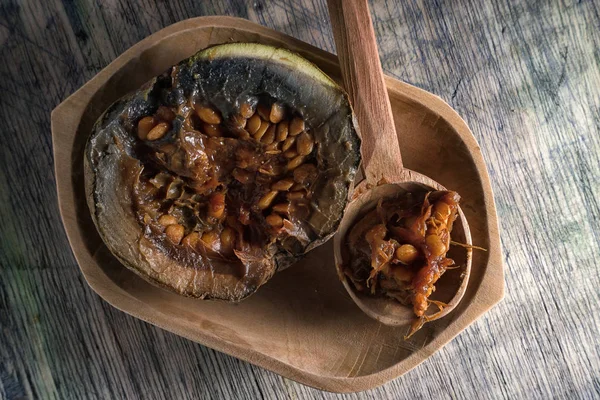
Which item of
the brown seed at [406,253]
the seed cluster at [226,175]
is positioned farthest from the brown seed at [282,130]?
the brown seed at [406,253]

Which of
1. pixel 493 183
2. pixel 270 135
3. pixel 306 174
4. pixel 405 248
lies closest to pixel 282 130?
pixel 270 135

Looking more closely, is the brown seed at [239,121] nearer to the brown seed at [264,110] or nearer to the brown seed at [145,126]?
the brown seed at [264,110]

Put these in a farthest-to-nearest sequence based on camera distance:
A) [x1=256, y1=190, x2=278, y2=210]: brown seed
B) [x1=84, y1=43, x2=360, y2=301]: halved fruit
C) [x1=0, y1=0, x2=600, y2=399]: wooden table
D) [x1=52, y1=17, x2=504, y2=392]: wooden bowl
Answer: [x1=0, y1=0, x2=600, y2=399]: wooden table → [x1=52, y1=17, x2=504, y2=392]: wooden bowl → [x1=256, y1=190, x2=278, y2=210]: brown seed → [x1=84, y1=43, x2=360, y2=301]: halved fruit

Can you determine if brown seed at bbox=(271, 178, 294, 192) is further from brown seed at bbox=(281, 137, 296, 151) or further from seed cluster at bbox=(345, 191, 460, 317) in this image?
seed cluster at bbox=(345, 191, 460, 317)

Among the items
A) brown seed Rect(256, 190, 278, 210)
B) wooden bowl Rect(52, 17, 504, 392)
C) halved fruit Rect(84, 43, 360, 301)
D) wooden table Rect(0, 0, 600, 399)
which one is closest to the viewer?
halved fruit Rect(84, 43, 360, 301)

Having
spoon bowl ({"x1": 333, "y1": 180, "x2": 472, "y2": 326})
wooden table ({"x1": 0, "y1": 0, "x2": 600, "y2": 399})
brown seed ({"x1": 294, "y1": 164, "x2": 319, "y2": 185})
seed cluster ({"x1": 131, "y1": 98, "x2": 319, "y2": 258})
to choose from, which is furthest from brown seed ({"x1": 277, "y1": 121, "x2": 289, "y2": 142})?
wooden table ({"x1": 0, "y1": 0, "x2": 600, "y2": 399})

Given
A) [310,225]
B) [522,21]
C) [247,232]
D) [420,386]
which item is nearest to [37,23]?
[247,232]
